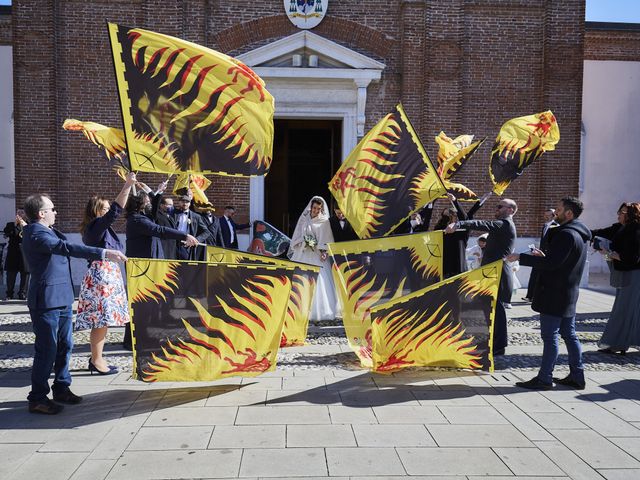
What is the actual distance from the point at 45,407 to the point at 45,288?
1000mm

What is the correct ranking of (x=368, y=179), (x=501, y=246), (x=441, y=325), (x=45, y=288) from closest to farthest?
(x=45, y=288) → (x=441, y=325) → (x=501, y=246) → (x=368, y=179)

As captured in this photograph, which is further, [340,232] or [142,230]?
[340,232]

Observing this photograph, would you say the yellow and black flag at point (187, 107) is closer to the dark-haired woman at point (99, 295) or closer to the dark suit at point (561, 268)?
the dark-haired woman at point (99, 295)

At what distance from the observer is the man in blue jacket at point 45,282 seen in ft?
15.2

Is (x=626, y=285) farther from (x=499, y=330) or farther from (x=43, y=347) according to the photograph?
(x=43, y=347)

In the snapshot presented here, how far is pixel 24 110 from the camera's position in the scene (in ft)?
39.8

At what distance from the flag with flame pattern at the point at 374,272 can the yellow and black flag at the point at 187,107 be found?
1.43 metres

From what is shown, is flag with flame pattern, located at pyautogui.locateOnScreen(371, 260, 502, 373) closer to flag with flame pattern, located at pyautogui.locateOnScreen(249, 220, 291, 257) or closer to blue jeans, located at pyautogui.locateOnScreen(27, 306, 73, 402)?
blue jeans, located at pyautogui.locateOnScreen(27, 306, 73, 402)

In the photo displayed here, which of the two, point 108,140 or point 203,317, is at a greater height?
point 108,140

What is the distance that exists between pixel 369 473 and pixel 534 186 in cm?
1081

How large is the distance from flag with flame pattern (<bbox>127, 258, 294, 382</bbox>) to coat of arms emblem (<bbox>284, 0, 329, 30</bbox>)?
874 cm

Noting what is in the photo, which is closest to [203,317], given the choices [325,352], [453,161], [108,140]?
[325,352]

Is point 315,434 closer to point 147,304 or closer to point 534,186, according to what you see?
point 147,304

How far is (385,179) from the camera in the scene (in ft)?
21.9
